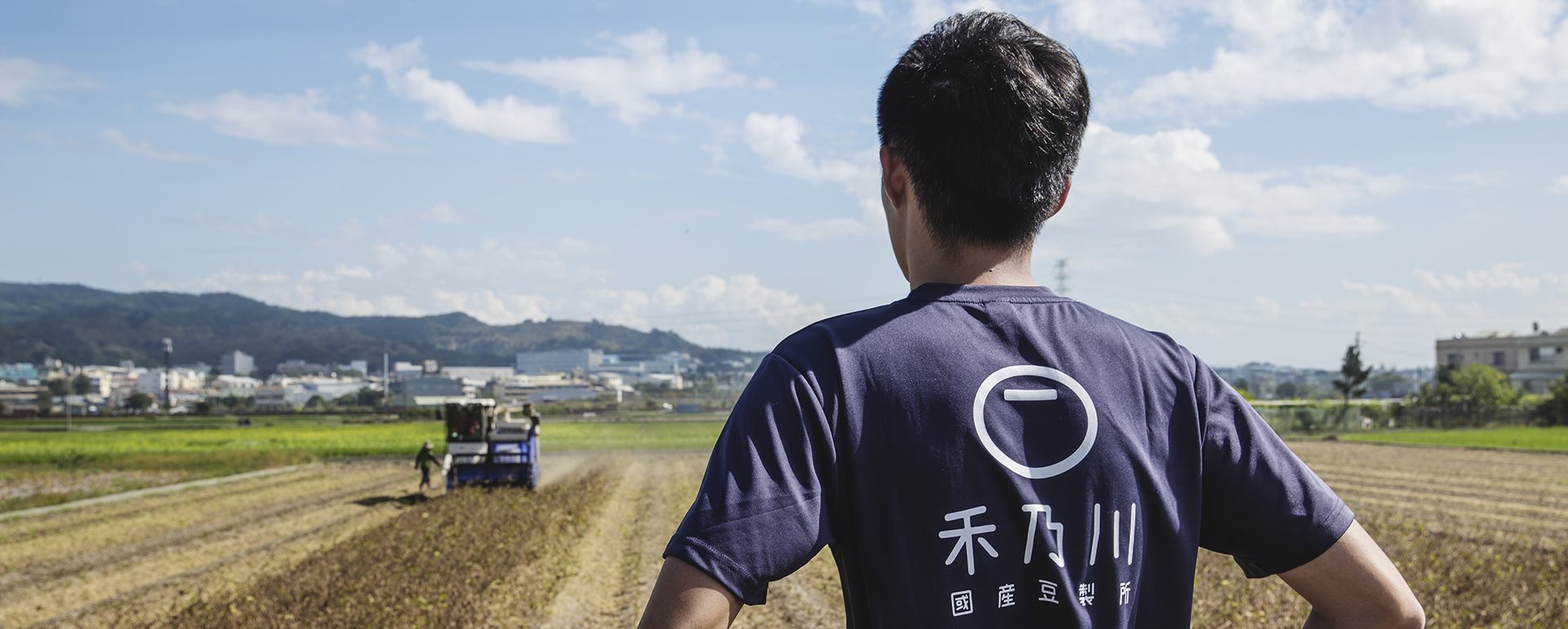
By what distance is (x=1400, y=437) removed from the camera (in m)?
57.5

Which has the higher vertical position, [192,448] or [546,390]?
[192,448]

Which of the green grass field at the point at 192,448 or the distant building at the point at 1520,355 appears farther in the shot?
the distant building at the point at 1520,355

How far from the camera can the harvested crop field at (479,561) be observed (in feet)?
37.1

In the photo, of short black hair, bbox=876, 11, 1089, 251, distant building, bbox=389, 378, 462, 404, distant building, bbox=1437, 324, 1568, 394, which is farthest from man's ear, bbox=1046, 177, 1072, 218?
distant building, bbox=389, 378, 462, 404

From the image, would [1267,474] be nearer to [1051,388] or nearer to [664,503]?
[1051,388]

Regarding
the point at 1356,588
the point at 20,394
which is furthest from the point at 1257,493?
the point at 20,394

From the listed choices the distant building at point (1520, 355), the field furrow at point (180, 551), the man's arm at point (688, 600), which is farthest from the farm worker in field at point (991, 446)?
the distant building at point (1520, 355)

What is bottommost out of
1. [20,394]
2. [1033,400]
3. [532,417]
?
[20,394]

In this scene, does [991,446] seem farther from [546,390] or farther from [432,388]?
[432,388]

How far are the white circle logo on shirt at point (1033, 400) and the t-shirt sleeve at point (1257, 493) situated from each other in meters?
0.22

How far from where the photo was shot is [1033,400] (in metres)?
1.48

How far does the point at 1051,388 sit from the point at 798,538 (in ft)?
1.35

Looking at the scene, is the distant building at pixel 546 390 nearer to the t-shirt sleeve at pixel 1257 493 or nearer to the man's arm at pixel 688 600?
the t-shirt sleeve at pixel 1257 493

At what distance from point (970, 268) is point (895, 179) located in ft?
0.55
